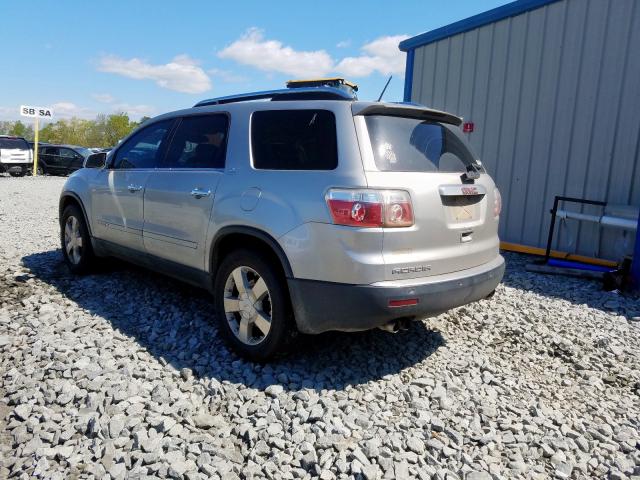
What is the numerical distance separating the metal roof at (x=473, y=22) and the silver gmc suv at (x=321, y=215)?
4.59 meters

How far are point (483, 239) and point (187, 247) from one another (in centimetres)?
221

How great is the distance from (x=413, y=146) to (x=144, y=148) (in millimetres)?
2676

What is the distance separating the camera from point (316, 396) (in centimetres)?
303

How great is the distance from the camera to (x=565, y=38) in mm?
6773

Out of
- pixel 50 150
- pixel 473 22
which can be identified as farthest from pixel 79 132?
pixel 473 22

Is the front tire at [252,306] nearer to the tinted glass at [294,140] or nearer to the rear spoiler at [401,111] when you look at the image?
the tinted glass at [294,140]

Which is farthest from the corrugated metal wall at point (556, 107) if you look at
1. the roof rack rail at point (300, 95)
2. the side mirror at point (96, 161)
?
the side mirror at point (96, 161)

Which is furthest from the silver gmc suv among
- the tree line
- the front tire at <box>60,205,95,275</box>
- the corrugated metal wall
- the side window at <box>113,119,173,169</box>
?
the tree line

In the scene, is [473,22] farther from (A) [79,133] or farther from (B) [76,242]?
(A) [79,133]

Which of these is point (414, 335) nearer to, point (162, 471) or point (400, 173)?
point (400, 173)

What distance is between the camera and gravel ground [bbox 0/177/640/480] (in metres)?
2.47

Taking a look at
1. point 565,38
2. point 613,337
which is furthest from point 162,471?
point 565,38

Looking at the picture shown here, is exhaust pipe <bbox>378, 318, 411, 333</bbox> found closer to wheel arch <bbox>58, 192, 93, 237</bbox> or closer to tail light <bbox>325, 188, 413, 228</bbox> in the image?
tail light <bbox>325, 188, 413, 228</bbox>

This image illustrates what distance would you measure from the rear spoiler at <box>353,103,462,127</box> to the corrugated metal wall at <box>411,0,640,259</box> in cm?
395
